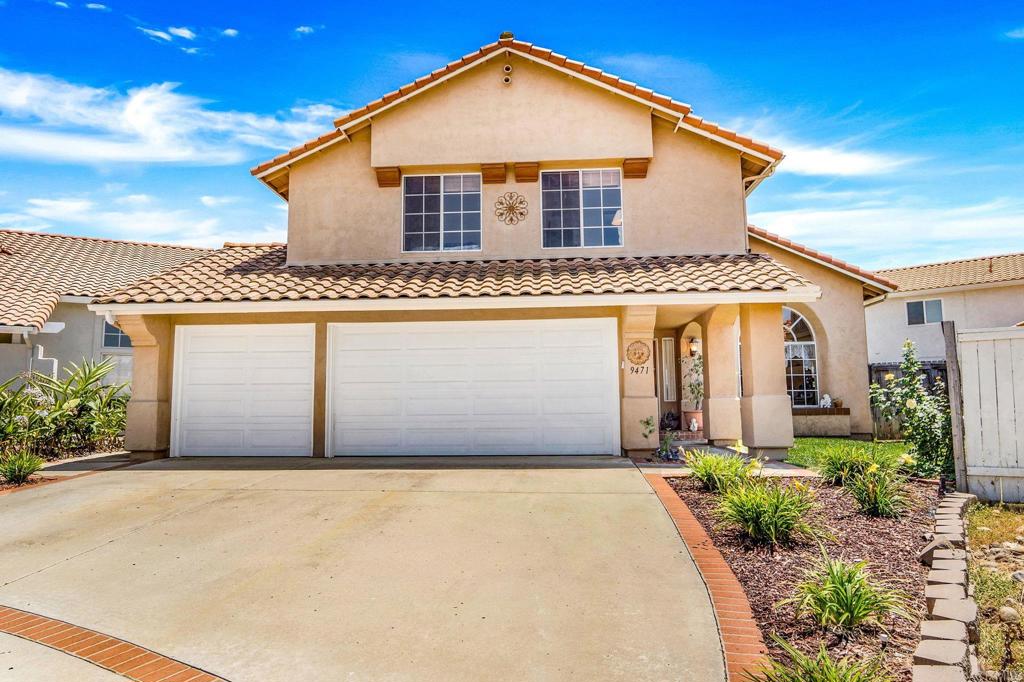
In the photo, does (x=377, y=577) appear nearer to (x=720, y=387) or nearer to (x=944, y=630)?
(x=944, y=630)

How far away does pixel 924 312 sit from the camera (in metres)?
25.6

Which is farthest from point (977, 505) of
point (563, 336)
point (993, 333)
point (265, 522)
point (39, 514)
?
point (39, 514)

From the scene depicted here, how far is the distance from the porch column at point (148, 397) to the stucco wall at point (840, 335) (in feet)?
46.8

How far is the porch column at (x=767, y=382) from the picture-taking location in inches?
410

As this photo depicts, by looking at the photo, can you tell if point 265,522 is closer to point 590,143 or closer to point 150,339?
point 150,339

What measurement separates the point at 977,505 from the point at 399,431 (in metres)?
8.79

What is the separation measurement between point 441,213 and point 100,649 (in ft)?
32.2

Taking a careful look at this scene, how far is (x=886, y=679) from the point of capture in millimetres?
3105

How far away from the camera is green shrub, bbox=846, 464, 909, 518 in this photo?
6.31 m

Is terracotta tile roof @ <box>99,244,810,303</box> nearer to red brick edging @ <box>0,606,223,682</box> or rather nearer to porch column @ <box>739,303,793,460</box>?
porch column @ <box>739,303,793,460</box>

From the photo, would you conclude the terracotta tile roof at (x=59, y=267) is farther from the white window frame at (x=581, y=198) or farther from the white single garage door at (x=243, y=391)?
the white window frame at (x=581, y=198)

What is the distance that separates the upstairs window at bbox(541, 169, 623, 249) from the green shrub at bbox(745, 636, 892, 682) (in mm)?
9497

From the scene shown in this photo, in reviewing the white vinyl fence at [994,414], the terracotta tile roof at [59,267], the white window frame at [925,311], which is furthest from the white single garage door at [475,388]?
the white window frame at [925,311]

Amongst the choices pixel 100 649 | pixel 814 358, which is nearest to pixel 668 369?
pixel 814 358
